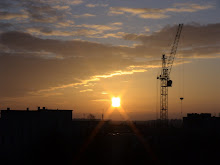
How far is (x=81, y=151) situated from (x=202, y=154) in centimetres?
2630

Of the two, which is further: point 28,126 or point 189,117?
point 189,117

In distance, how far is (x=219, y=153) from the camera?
6769cm

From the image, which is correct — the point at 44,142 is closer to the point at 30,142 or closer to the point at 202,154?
the point at 30,142

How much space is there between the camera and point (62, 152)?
5775 cm

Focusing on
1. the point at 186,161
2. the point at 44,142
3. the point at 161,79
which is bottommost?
the point at 186,161

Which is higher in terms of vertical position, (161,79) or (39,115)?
(161,79)

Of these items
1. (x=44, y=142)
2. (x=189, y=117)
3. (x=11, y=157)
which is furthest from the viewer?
(x=189, y=117)

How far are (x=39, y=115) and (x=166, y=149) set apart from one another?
3436cm

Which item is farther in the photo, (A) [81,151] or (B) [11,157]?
(A) [81,151]

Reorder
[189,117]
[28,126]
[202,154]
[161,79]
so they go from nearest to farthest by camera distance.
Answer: [202,154] → [28,126] → [189,117] → [161,79]

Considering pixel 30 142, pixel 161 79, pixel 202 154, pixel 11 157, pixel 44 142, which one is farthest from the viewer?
pixel 161 79

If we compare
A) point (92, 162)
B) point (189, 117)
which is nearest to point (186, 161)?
point (92, 162)

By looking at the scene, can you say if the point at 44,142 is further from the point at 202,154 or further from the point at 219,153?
the point at 219,153

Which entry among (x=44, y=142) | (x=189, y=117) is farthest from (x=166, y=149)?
(x=189, y=117)
